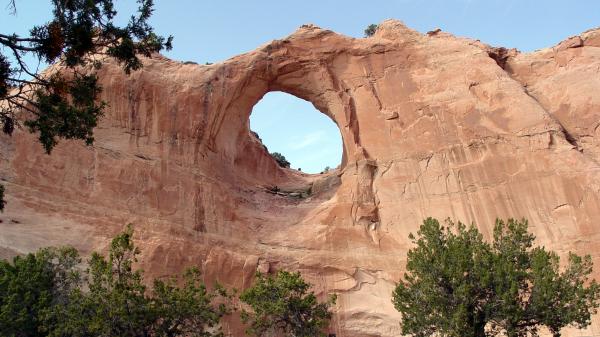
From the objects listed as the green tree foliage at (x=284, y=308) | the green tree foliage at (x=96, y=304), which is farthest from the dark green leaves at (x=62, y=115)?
the green tree foliage at (x=284, y=308)

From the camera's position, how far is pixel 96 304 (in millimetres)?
16266

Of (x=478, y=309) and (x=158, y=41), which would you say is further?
(x=478, y=309)

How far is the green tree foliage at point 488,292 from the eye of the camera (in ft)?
53.6

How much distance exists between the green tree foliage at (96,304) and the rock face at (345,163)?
3125 millimetres

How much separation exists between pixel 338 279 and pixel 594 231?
1056 cm

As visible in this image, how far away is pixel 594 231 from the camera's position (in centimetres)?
2280

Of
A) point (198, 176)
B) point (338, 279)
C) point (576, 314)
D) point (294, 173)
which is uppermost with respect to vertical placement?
point (294, 173)

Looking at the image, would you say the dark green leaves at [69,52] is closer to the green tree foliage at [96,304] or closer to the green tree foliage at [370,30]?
the green tree foliage at [96,304]

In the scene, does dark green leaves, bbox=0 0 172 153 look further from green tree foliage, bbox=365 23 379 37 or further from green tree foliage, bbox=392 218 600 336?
green tree foliage, bbox=365 23 379 37

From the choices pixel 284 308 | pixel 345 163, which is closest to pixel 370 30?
pixel 345 163

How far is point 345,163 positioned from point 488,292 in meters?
13.8

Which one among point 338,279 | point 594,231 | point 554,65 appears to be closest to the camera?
point 594,231

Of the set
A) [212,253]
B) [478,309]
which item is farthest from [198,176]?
[478,309]

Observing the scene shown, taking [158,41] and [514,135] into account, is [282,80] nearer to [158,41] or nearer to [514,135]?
[514,135]
